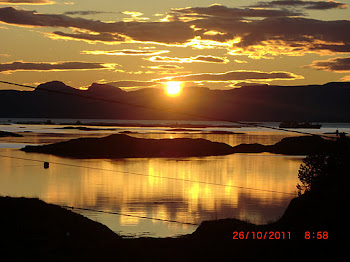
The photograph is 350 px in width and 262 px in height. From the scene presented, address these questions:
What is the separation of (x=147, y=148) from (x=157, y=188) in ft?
207

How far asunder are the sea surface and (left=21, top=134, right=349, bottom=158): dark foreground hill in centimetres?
710

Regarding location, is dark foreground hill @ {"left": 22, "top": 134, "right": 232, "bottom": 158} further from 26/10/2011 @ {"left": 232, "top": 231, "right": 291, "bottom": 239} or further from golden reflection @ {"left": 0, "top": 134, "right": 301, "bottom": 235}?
26/10/2011 @ {"left": 232, "top": 231, "right": 291, "bottom": 239}

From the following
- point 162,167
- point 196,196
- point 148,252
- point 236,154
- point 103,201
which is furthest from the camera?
point 236,154

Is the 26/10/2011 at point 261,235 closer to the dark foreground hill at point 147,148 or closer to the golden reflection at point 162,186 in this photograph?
the golden reflection at point 162,186

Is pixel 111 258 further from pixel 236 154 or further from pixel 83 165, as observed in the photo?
pixel 236 154

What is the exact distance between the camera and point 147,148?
14438 centimetres

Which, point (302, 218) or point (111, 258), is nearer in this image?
point (111, 258)

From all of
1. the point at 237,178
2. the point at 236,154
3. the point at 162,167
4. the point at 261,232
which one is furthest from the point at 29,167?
the point at 261,232

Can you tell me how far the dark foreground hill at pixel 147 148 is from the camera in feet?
454

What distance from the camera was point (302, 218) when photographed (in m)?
38.1

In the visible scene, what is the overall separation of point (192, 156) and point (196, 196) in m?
71.2

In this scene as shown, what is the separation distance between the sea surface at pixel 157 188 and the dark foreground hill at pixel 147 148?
7.10 meters

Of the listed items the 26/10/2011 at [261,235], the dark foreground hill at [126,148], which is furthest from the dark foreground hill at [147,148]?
the 26/10/2011 at [261,235]

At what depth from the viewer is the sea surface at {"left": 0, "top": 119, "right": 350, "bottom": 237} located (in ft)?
189
